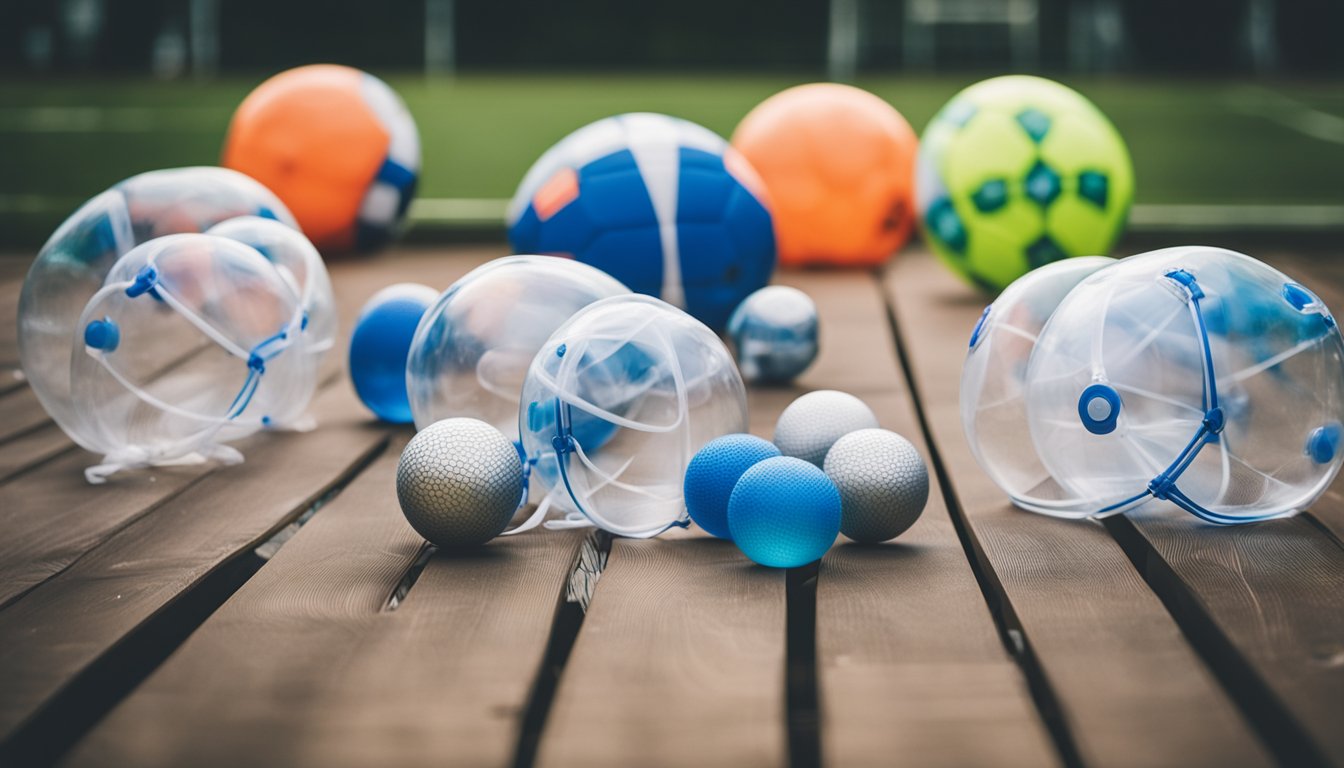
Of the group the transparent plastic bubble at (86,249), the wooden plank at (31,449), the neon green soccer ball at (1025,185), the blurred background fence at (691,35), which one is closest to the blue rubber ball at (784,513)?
the transparent plastic bubble at (86,249)

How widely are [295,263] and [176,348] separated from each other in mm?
479

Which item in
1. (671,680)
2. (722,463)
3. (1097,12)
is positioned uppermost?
(1097,12)

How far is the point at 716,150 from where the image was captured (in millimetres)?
4688

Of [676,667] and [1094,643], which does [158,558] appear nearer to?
[676,667]

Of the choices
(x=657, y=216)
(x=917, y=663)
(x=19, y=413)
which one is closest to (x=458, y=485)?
(x=917, y=663)

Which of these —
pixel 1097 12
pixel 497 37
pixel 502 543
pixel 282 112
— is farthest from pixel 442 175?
pixel 1097 12

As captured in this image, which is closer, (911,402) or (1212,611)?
(1212,611)

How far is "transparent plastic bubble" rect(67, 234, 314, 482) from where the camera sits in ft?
10.2

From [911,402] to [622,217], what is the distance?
117cm

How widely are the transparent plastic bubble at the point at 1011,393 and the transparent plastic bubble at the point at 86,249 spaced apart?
1.94 m

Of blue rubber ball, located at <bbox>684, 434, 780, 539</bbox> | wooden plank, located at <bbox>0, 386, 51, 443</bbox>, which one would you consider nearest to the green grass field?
wooden plank, located at <bbox>0, 386, 51, 443</bbox>

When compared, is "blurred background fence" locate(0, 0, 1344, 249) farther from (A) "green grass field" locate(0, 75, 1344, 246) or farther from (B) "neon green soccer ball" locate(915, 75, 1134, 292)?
(B) "neon green soccer ball" locate(915, 75, 1134, 292)

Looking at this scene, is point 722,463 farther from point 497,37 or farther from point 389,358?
point 497,37

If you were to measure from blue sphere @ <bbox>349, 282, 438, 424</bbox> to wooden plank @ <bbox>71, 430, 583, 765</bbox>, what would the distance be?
0.82m
